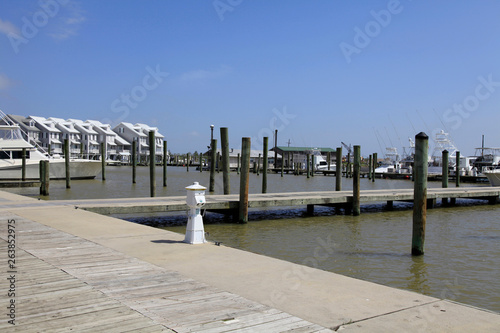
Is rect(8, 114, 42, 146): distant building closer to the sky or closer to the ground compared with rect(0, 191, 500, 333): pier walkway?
closer to the sky

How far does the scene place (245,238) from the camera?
1420cm

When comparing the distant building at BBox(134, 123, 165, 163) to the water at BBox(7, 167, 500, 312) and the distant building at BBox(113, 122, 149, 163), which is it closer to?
the distant building at BBox(113, 122, 149, 163)

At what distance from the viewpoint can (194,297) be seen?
5.07 m

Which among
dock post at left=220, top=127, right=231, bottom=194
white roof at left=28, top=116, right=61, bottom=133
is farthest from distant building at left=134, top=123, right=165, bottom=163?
dock post at left=220, top=127, right=231, bottom=194

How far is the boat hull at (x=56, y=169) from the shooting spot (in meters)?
37.3

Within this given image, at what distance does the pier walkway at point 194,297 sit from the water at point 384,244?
3520 millimetres

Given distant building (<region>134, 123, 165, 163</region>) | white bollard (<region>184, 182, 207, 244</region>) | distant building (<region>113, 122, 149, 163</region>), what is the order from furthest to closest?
distant building (<region>134, 123, 165, 163</region>)
distant building (<region>113, 122, 149, 163</region>)
white bollard (<region>184, 182, 207, 244</region>)

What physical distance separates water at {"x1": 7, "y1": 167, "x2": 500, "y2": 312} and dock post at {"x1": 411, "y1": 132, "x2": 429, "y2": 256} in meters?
0.41

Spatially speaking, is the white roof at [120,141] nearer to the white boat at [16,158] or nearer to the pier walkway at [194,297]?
the white boat at [16,158]

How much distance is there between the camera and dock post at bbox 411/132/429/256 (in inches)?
461

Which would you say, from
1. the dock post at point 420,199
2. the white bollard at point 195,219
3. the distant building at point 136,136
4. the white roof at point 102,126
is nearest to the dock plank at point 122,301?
the white bollard at point 195,219

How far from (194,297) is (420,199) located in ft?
27.3

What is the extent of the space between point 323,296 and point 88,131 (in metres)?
99.9

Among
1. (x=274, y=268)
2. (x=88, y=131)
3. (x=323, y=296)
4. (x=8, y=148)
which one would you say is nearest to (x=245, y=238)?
(x=274, y=268)
